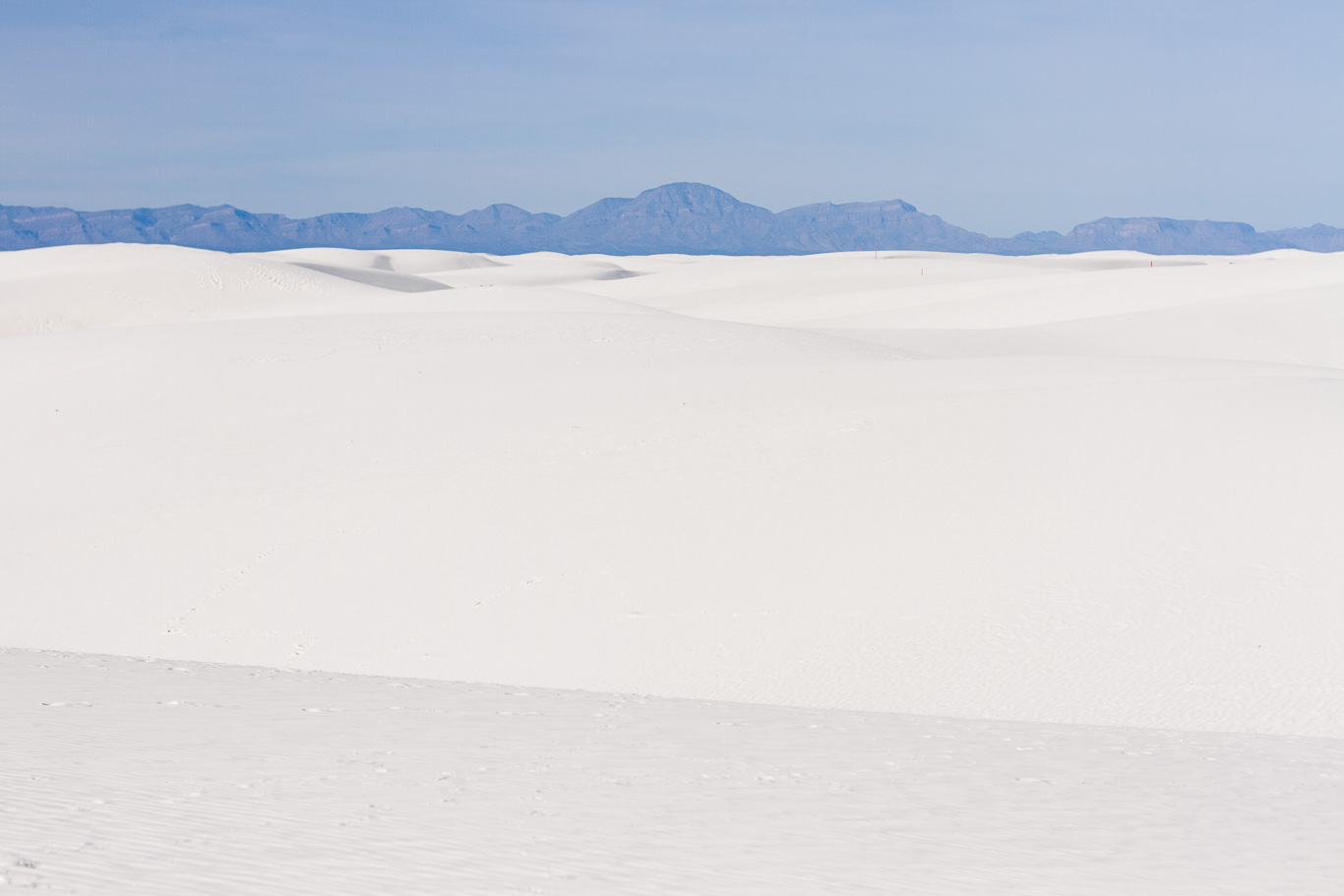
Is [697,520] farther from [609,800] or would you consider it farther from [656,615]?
[609,800]

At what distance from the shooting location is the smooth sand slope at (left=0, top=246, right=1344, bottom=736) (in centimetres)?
873

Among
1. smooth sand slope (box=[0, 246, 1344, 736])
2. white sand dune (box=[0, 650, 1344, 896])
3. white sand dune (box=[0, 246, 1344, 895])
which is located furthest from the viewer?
smooth sand slope (box=[0, 246, 1344, 736])

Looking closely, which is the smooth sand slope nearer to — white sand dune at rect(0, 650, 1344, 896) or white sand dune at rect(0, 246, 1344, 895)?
white sand dune at rect(0, 246, 1344, 895)

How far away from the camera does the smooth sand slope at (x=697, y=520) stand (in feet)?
28.7

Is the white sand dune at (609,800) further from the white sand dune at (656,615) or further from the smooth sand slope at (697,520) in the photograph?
the smooth sand slope at (697,520)

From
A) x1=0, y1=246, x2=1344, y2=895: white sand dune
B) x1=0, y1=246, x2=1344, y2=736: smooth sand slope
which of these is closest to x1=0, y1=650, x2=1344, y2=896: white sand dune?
x1=0, y1=246, x2=1344, y2=895: white sand dune

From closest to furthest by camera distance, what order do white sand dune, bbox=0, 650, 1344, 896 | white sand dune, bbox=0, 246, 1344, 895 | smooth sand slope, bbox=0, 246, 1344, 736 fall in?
1. white sand dune, bbox=0, 650, 1344, 896
2. white sand dune, bbox=0, 246, 1344, 895
3. smooth sand slope, bbox=0, 246, 1344, 736

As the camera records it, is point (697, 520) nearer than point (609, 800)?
No

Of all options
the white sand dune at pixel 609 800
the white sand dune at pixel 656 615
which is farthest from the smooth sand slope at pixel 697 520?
the white sand dune at pixel 609 800

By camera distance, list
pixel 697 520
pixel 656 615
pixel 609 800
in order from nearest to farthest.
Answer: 1. pixel 609 800
2. pixel 656 615
3. pixel 697 520

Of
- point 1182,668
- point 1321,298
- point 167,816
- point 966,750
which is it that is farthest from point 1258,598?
point 1321,298

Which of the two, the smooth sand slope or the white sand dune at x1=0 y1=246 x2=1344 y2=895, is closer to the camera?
the white sand dune at x1=0 y1=246 x2=1344 y2=895

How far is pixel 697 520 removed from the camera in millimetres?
11422

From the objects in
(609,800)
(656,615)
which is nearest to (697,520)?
(656,615)
